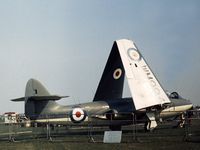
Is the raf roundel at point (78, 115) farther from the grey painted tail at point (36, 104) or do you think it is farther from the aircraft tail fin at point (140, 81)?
the aircraft tail fin at point (140, 81)

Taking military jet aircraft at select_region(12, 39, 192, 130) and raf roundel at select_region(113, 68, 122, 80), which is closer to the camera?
military jet aircraft at select_region(12, 39, 192, 130)

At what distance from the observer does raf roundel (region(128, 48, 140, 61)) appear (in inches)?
970

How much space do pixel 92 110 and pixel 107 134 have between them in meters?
8.09

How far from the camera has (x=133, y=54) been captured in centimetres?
2481

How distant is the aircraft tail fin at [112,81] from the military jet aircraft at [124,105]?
175 cm

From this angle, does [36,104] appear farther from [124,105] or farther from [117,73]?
[117,73]

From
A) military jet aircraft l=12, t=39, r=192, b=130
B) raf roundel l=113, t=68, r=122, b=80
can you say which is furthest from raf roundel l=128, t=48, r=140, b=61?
raf roundel l=113, t=68, r=122, b=80

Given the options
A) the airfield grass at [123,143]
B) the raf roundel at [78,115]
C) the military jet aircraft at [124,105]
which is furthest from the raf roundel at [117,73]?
the airfield grass at [123,143]

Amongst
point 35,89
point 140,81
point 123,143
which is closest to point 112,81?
point 35,89

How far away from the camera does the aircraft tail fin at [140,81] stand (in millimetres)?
23250

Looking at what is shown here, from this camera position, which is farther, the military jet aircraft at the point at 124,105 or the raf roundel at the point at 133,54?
the raf roundel at the point at 133,54

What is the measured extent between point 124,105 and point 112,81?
18.3 feet

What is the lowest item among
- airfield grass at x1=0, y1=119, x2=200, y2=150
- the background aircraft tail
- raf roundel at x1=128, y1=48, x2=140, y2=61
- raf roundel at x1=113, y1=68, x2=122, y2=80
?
airfield grass at x1=0, y1=119, x2=200, y2=150

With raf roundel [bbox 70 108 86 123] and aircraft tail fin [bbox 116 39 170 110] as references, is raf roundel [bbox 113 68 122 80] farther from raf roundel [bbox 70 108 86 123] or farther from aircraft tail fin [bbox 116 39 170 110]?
raf roundel [bbox 70 108 86 123]
